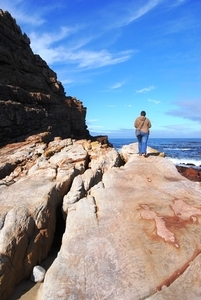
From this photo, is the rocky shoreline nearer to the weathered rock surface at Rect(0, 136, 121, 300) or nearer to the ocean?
the weathered rock surface at Rect(0, 136, 121, 300)

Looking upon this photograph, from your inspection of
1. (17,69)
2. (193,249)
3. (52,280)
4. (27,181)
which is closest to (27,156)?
(27,181)

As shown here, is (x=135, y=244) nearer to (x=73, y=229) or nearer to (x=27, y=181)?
(x=73, y=229)

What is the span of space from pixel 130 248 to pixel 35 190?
14.7ft

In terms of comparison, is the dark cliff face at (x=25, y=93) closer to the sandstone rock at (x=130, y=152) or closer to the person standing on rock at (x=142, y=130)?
the sandstone rock at (x=130, y=152)

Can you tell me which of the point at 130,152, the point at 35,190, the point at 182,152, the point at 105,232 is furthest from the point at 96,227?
the point at 182,152

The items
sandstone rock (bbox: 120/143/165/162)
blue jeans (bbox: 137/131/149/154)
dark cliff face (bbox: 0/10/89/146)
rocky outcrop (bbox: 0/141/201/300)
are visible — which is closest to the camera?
rocky outcrop (bbox: 0/141/201/300)

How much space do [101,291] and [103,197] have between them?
3.89 m

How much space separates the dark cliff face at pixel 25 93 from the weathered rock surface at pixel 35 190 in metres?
3.22

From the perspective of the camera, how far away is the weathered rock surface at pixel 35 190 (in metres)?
7.04

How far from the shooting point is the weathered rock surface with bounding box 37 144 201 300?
17.8ft

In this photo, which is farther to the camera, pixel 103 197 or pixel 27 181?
pixel 27 181

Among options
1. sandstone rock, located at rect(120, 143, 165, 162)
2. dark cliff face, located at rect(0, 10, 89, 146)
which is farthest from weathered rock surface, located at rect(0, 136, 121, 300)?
dark cliff face, located at rect(0, 10, 89, 146)

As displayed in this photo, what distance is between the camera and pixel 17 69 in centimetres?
2342

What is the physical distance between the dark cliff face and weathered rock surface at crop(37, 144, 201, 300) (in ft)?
37.5
